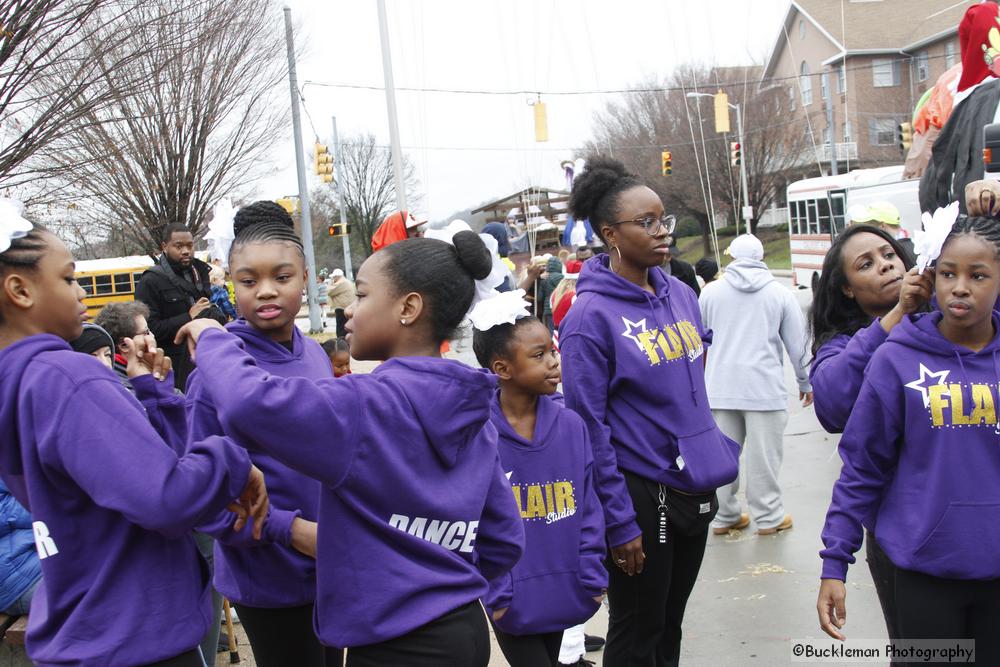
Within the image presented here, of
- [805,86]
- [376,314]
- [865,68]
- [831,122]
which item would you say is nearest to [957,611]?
[376,314]

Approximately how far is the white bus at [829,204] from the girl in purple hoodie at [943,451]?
17584 millimetres

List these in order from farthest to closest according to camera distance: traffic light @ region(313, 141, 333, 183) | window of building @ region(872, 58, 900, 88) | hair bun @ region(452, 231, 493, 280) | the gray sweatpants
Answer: window of building @ region(872, 58, 900, 88), traffic light @ region(313, 141, 333, 183), the gray sweatpants, hair bun @ region(452, 231, 493, 280)

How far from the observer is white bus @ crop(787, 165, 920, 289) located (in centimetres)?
2028

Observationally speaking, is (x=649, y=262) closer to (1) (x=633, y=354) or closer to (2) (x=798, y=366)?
(1) (x=633, y=354)

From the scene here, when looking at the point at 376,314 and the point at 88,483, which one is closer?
the point at 88,483

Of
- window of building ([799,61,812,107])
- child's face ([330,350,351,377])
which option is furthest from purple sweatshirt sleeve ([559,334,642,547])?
window of building ([799,61,812,107])

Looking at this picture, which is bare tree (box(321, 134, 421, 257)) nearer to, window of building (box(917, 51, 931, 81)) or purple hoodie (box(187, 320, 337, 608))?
window of building (box(917, 51, 931, 81))

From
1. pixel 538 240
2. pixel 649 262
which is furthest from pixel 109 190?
pixel 649 262

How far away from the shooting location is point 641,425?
3766 mm

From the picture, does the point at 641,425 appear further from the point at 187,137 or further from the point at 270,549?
the point at 187,137

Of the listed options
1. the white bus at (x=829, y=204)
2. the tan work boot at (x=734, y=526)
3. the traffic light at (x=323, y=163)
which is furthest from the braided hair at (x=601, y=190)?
the traffic light at (x=323, y=163)

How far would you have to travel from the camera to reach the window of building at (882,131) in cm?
4122

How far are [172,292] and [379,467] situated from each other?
5.97m

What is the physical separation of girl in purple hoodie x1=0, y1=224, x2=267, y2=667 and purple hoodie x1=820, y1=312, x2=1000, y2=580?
6.29ft
